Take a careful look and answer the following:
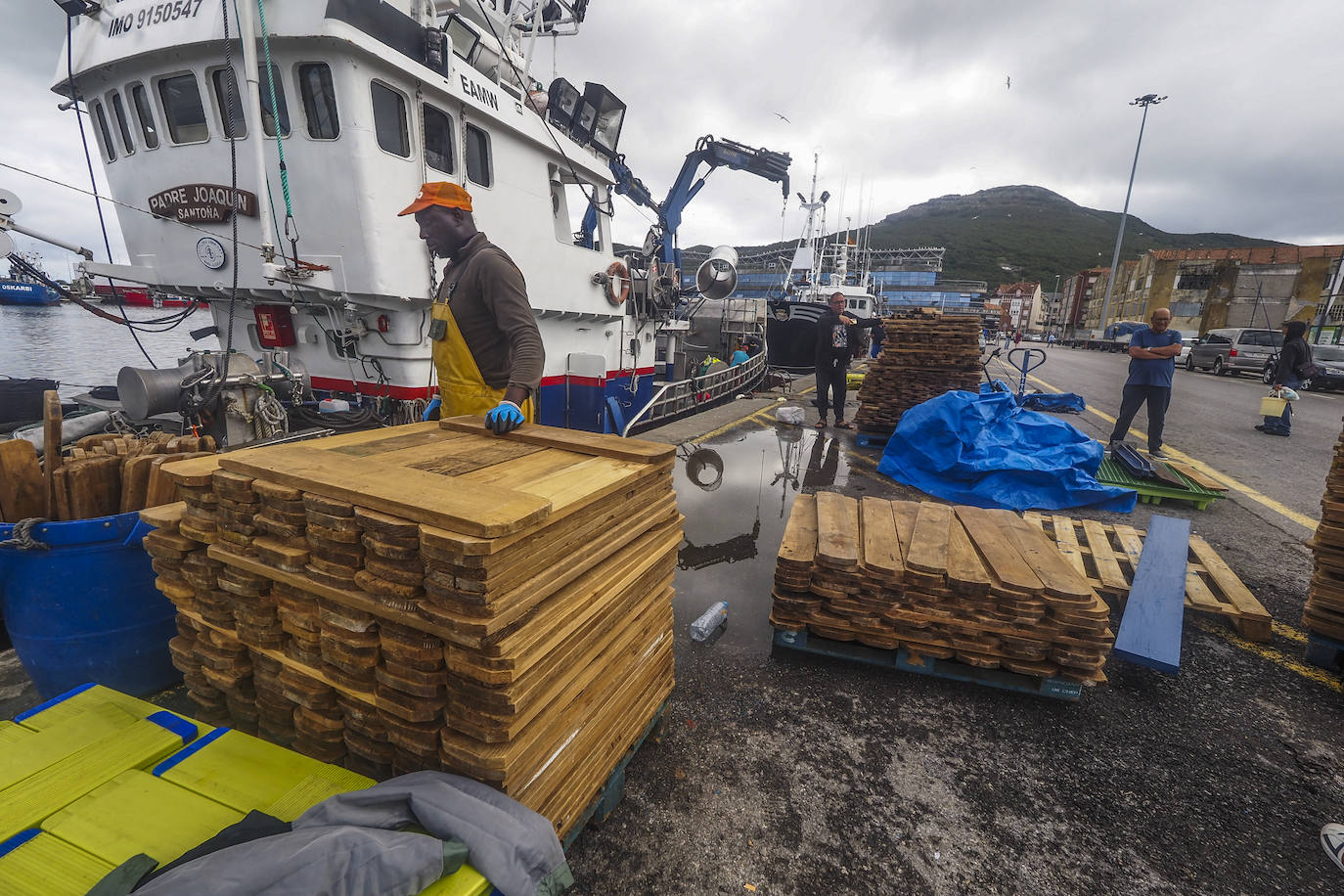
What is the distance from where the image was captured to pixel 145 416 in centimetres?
410

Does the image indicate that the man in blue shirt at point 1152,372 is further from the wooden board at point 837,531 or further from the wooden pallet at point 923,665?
the wooden pallet at point 923,665

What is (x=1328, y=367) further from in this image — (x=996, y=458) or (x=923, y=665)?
(x=923, y=665)

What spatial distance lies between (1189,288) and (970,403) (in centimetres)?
5520

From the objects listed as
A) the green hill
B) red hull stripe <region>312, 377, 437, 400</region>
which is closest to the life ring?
red hull stripe <region>312, 377, 437, 400</region>

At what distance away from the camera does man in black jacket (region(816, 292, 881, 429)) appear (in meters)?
8.86

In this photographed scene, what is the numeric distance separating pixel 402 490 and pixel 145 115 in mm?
6936

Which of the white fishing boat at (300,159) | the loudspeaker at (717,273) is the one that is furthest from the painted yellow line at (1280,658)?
the loudspeaker at (717,273)

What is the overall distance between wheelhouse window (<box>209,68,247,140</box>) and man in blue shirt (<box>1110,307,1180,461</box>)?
10674mm

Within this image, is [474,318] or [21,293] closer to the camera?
[474,318]

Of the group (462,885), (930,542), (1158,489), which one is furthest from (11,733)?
(1158,489)

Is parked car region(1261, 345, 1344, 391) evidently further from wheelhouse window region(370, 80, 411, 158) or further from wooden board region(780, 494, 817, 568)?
wheelhouse window region(370, 80, 411, 158)

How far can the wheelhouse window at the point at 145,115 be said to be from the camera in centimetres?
525

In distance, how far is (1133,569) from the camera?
4.16m

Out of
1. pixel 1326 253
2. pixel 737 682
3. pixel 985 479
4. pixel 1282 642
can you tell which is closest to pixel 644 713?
pixel 737 682
